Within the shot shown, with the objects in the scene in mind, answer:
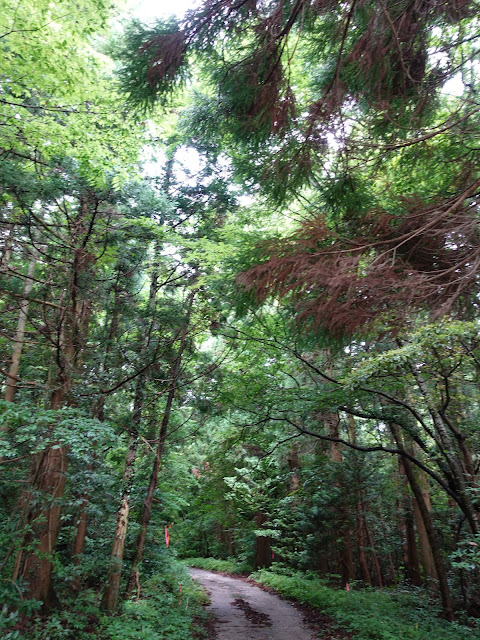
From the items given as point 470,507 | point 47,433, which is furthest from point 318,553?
point 47,433

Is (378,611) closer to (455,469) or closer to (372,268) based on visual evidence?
(455,469)

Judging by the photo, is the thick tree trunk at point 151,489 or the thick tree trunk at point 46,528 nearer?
the thick tree trunk at point 46,528

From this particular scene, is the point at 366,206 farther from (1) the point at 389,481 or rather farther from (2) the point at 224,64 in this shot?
(1) the point at 389,481

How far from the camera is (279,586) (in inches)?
508

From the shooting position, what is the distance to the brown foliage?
4.20 meters

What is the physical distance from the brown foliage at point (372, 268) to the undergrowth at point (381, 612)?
6.09m

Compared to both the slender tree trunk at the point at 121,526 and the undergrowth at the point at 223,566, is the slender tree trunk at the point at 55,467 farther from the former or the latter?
the undergrowth at the point at 223,566

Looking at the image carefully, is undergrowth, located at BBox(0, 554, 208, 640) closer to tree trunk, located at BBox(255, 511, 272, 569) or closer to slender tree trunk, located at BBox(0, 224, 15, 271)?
slender tree trunk, located at BBox(0, 224, 15, 271)

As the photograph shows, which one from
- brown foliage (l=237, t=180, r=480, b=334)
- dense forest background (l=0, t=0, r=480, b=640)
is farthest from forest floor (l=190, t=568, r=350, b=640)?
brown foliage (l=237, t=180, r=480, b=334)

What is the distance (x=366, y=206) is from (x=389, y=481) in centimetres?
988

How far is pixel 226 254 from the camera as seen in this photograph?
25.9 feet

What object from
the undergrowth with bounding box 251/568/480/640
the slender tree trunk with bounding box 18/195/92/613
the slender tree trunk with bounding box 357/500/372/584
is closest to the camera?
the slender tree trunk with bounding box 18/195/92/613

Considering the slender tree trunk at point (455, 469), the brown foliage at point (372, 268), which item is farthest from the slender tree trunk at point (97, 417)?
the slender tree trunk at point (455, 469)

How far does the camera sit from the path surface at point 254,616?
779 cm
